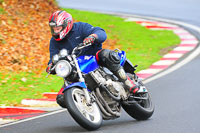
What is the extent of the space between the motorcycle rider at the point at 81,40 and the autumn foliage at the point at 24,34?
4.89 metres

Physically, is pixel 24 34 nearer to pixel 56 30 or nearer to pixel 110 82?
pixel 56 30

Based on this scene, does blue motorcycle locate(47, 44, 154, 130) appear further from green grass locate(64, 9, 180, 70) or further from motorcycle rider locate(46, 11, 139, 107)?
green grass locate(64, 9, 180, 70)

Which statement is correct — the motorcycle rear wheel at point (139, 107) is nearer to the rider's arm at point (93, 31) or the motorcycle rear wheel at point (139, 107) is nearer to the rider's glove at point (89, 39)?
the rider's arm at point (93, 31)

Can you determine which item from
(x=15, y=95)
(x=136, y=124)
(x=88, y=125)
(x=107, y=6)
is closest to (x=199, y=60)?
(x=15, y=95)

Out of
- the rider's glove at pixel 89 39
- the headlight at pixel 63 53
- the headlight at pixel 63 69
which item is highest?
the rider's glove at pixel 89 39

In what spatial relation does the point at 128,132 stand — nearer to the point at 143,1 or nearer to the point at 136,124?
the point at 136,124

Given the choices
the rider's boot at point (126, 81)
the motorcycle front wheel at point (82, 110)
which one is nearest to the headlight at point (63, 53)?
the motorcycle front wheel at point (82, 110)

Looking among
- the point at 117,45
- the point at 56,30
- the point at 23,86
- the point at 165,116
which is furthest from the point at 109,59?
the point at 117,45

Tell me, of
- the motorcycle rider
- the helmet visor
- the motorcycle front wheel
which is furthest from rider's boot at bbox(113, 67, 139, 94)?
the helmet visor

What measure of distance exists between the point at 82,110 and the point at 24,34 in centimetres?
843

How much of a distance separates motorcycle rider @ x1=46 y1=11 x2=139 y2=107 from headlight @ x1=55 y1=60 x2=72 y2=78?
0.37 m

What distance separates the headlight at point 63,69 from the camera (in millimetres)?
6398

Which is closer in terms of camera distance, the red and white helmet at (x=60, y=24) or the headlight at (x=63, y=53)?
the headlight at (x=63, y=53)

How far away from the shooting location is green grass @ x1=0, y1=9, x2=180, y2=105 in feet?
33.2
